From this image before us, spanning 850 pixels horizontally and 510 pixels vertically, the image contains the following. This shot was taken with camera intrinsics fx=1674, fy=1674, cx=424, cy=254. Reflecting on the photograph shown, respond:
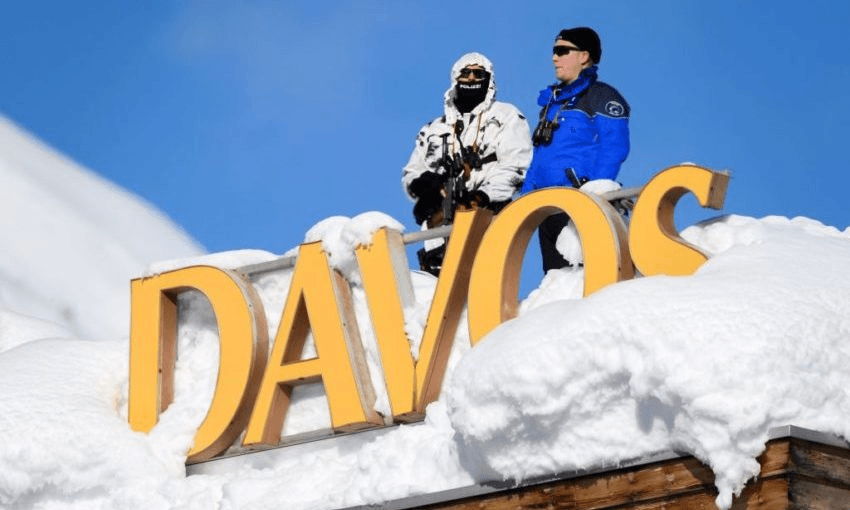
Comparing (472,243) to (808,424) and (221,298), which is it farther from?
(808,424)

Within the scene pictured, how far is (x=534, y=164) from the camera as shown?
10250mm

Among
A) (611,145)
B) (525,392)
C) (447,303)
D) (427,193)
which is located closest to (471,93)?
(427,193)

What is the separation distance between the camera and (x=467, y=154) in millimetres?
10836

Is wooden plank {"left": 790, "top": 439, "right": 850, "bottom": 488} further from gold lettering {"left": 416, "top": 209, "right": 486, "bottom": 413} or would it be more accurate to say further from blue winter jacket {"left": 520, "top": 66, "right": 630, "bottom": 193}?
blue winter jacket {"left": 520, "top": 66, "right": 630, "bottom": 193}

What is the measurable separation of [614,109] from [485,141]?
1.10 meters

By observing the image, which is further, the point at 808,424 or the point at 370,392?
the point at 370,392

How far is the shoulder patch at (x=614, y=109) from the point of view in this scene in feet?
33.0

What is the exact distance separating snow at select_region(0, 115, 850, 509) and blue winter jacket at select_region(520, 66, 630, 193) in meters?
0.91

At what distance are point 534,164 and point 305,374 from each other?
1902 mm

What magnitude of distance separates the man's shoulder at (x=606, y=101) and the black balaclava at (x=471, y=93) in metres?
1.08

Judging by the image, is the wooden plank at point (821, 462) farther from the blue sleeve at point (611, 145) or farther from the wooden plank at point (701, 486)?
the blue sleeve at point (611, 145)

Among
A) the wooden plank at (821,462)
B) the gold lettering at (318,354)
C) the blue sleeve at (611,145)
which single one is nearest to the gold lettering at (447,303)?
the gold lettering at (318,354)

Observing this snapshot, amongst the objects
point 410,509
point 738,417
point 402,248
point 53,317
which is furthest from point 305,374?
point 53,317

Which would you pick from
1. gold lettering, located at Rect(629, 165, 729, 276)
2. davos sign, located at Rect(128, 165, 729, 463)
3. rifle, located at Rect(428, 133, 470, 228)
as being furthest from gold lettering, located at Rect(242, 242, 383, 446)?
gold lettering, located at Rect(629, 165, 729, 276)
